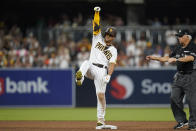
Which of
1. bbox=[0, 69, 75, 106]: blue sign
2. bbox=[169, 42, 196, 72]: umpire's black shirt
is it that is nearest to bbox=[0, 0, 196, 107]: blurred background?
bbox=[0, 69, 75, 106]: blue sign

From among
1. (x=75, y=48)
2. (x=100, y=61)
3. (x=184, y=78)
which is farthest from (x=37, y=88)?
(x=184, y=78)

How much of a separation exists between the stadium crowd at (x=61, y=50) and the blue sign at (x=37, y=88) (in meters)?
1.31

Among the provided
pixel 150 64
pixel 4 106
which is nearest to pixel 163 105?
pixel 150 64

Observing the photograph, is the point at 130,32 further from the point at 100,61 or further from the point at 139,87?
the point at 100,61

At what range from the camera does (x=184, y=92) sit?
1139 centimetres

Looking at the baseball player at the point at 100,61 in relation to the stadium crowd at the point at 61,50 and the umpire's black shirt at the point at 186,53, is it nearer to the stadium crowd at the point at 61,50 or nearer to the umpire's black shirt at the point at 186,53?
the umpire's black shirt at the point at 186,53

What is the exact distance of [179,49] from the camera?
11281mm

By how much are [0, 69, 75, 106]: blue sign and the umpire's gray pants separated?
809cm

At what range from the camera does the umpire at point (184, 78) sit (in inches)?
436

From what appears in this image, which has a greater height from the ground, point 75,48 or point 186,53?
point 186,53

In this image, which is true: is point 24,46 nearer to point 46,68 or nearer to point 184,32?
point 46,68

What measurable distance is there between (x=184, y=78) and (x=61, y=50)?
10.5 meters

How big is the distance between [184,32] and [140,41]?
1090cm

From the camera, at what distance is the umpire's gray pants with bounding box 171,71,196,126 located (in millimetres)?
11133
